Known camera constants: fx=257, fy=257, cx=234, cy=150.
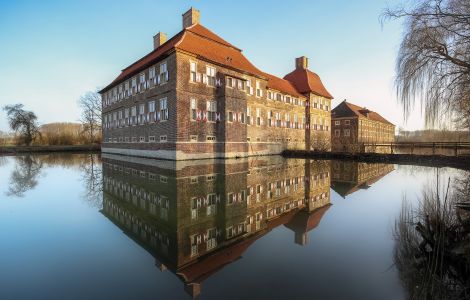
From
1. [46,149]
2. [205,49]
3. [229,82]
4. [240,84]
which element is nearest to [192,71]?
[205,49]

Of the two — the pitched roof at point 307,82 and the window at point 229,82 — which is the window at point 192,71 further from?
the pitched roof at point 307,82

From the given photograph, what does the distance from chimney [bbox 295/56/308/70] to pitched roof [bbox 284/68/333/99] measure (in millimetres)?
768

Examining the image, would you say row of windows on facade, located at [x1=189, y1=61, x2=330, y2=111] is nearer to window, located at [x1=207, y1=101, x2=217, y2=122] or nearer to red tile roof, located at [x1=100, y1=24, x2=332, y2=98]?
red tile roof, located at [x1=100, y1=24, x2=332, y2=98]

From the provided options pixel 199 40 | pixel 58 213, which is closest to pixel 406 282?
pixel 58 213

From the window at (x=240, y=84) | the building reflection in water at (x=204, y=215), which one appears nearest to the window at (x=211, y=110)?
the window at (x=240, y=84)

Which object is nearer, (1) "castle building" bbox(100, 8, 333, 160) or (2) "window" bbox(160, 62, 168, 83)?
(1) "castle building" bbox(100, 8, 333, 160)

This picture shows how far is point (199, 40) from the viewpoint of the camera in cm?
2397

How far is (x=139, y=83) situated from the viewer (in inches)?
1028

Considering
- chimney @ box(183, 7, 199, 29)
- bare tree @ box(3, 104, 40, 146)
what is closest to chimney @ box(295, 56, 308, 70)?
chimney @ box(183, 7, 199, 29)

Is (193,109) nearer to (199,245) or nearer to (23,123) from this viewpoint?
(199,245)

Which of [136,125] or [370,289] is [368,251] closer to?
[370,289]

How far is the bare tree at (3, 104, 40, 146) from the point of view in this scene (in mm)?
47362

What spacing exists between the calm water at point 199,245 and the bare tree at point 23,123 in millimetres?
49253

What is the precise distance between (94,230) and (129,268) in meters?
2.19
